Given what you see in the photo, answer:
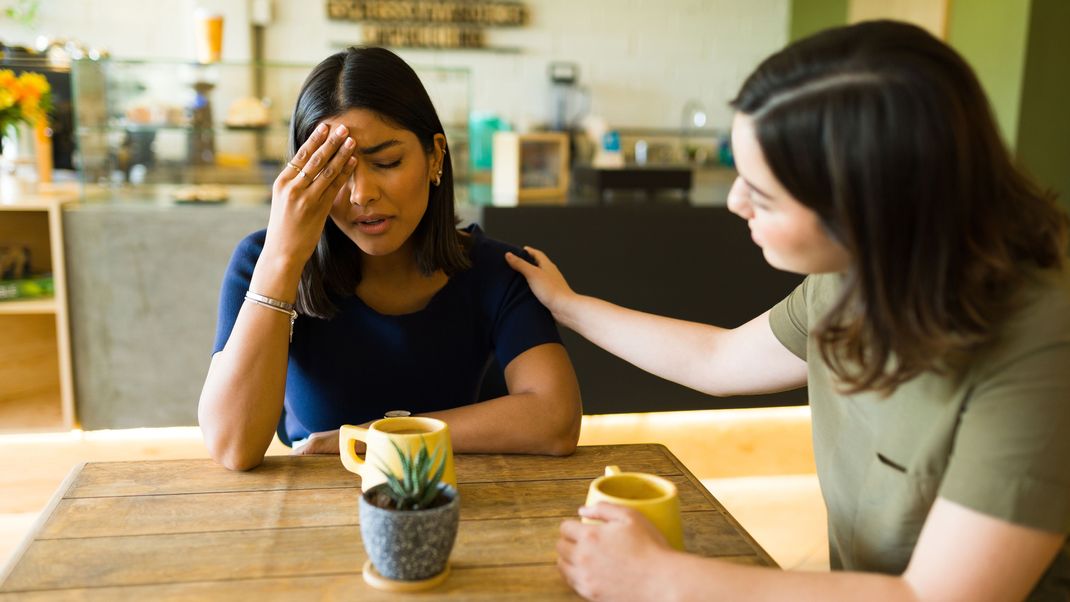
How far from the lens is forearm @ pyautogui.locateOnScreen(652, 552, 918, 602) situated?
81 centimetres

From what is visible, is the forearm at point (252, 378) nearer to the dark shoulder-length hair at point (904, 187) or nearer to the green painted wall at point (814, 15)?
the dark shoulder-length hair at point (904, 187)

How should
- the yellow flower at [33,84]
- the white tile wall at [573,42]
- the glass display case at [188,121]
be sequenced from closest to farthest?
the glass display case at [188,121]
the yellow flower at [33,84]
the white tile wall at [573,42]

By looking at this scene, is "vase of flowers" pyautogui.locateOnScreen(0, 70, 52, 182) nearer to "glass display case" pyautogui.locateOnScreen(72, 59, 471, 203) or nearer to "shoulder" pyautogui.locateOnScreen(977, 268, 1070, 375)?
"glass display case" pyautogui.locateOnScreen(72, 59, 471, 203)

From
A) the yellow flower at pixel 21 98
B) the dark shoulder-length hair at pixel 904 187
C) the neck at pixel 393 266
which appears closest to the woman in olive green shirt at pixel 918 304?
the dark shoulder-length hair at pixel 904 187

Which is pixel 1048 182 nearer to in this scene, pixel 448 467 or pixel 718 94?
pixel 718 94

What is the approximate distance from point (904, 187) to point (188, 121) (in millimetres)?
2387

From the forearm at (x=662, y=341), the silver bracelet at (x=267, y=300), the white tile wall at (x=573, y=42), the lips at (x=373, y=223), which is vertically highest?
the white tile wall at (x=573, y=42)

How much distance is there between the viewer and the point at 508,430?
4.22 ft

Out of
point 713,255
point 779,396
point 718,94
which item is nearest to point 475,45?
point 718,94

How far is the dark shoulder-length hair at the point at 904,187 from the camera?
77 cm

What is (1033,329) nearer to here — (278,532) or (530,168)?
(278,532)

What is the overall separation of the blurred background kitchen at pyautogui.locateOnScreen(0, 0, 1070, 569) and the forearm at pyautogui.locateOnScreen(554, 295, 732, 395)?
128 centimetres

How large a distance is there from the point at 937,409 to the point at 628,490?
1.01 ft

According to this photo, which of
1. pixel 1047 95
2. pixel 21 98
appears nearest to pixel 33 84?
pixel 21 98
